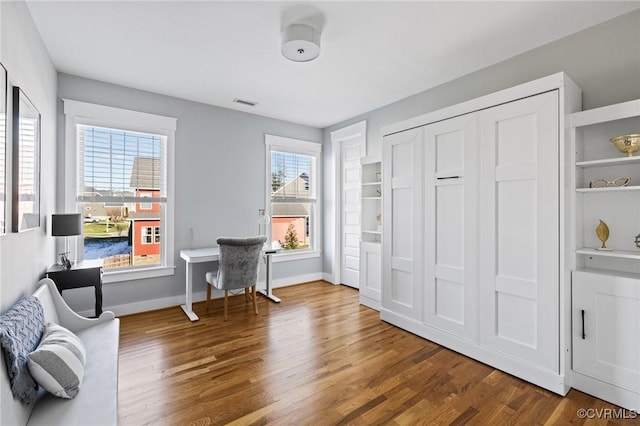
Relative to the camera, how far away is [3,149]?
165 centimetres

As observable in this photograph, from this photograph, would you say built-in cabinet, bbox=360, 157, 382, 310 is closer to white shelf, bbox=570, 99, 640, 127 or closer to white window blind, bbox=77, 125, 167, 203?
white shelf, bbox=570, 99, 640, 127

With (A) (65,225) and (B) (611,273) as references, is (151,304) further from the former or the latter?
(B) (611,273)

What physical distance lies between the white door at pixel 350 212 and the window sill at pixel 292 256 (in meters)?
0.52

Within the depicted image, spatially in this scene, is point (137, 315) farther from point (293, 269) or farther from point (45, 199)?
point (293, 269)

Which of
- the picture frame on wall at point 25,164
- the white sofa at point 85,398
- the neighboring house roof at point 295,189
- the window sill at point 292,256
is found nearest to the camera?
the white sofa at point 85,398

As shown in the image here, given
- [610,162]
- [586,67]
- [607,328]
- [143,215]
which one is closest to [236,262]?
[143,215]

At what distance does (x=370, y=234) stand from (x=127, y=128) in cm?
335

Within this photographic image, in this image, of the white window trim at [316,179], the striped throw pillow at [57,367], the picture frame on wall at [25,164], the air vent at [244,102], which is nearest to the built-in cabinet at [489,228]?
the air vent at [244,102]

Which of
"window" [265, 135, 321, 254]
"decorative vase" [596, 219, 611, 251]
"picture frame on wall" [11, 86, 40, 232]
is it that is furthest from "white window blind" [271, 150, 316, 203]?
"decorative vase" [596, 219, 611, 251]

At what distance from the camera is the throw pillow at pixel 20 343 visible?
1278 mm

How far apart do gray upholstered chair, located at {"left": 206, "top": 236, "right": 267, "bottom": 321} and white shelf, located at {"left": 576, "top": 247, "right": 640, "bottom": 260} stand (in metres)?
2.87

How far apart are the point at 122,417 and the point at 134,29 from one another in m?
2.78

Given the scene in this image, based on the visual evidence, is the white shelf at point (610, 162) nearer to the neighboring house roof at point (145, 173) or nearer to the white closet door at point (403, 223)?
the white closet door at point (403, 223)

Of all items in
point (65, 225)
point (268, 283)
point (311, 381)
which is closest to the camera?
point (311, 381)
